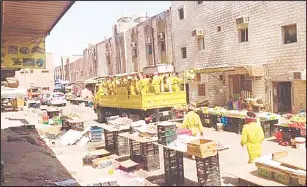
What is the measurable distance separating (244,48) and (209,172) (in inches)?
490

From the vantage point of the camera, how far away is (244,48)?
723 inches

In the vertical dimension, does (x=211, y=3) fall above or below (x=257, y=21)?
above

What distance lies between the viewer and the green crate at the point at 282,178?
226 inches

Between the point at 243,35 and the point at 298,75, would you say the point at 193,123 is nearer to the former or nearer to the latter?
the point at 298,75

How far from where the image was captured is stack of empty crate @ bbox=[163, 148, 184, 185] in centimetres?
820

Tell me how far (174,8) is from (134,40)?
32.9ft

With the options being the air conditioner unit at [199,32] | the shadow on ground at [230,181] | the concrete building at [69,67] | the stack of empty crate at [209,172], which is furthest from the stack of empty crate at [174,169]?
the concrete building at [69,67]

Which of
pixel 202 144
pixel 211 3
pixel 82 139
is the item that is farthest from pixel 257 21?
pixel 202 144

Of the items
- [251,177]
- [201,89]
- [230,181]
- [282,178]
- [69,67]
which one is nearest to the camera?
[282,178]

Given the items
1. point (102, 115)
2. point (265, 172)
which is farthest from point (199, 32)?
point (265, 172)

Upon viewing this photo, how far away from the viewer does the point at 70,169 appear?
10273 mm

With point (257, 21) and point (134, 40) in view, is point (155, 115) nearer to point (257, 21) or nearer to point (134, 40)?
point (257, 21)

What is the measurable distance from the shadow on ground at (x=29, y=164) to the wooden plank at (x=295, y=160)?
5.05 meters

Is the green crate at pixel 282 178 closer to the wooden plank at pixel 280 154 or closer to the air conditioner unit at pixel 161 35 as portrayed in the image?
the wooden plank at pixel 280 154
